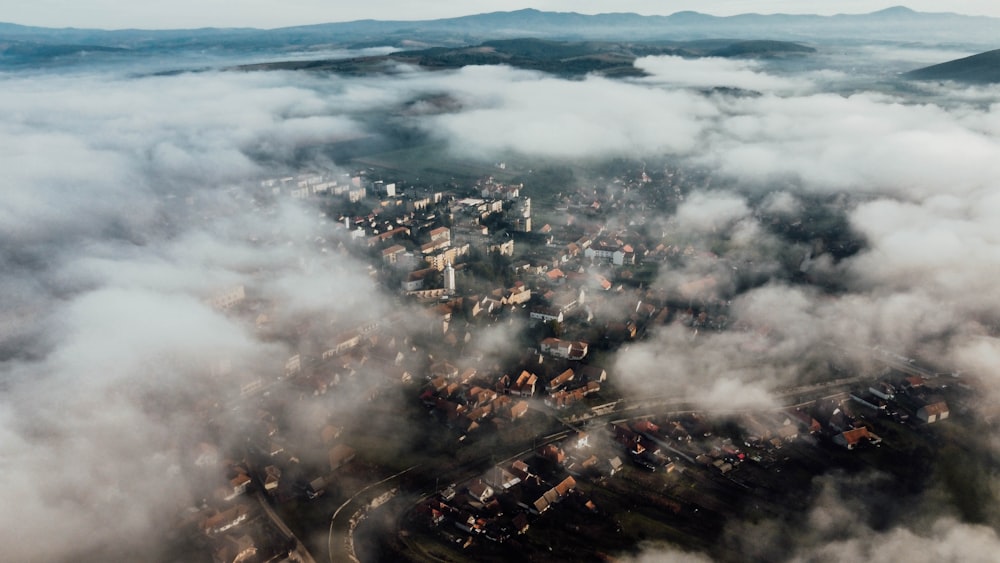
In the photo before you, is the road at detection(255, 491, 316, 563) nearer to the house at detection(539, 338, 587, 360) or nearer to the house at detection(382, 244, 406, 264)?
the house at detection(539, 338, 587, 360)

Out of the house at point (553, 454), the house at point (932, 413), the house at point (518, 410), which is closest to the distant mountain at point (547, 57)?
the house at point (518, 410)

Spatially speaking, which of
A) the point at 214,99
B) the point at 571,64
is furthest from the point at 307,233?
the point at 571,64

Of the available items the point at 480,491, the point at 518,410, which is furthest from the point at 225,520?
the point at 518,410

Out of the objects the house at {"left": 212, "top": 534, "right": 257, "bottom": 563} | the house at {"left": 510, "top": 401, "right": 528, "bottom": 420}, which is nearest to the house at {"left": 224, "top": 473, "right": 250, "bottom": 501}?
the house at {"left": 212, "top": 534, "right": 257, "bottom": 563}

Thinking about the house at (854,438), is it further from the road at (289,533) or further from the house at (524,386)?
the road at (289,533)

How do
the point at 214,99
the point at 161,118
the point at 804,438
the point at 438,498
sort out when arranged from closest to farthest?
the point at 438,498 → the point at 804,438 → the point at 161,118 → the point at 214,99

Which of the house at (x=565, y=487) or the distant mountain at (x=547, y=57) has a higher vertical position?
the distant mountain at (x=547, y=57)

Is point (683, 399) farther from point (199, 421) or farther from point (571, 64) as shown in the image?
point (571, 64)
